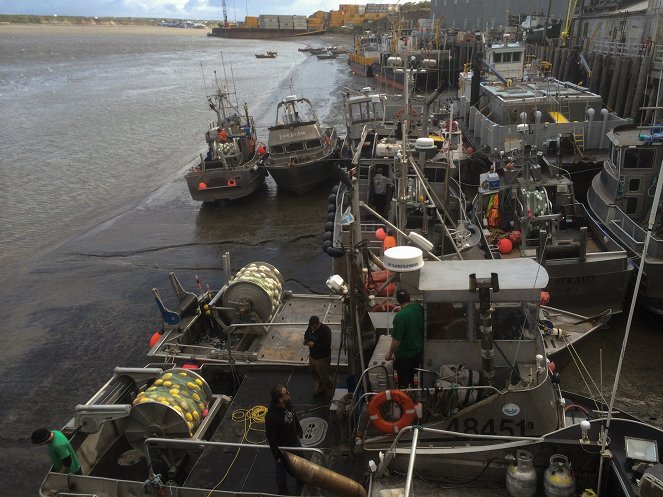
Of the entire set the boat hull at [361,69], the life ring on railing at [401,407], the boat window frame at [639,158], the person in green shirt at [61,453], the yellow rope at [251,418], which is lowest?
the boat hull at [361,69]

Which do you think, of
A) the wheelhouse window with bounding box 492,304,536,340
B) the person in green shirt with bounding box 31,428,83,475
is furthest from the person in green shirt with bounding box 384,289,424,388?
the person in green shirt with bounding box 31,428,83,475

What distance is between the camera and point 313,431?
7.99 m

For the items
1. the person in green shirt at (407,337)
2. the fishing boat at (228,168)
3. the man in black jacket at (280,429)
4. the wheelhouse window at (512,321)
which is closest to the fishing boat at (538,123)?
the fishing boat at (228,168)

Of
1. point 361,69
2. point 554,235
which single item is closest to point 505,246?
point 554,235

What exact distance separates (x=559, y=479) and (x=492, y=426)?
1043mm

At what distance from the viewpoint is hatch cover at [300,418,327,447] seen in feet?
25.5

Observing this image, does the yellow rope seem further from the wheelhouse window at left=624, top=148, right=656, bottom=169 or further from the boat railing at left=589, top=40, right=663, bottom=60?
the boat railing at left=589, top=40, right=663, bottom=60

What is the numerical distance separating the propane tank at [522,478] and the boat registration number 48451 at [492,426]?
2.07 ft

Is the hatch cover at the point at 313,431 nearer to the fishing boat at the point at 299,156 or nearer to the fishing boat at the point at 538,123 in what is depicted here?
the fishing boat at the point at 538,123

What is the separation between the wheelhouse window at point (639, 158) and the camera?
13758mm

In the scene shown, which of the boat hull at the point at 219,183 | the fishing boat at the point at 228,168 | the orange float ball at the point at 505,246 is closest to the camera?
the orange float ball at the point at 505,246

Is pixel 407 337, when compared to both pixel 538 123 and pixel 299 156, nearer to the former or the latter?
pixel 538 123

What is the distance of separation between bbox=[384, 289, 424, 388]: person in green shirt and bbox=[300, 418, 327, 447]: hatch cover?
1.88 m

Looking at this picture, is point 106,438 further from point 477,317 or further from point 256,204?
point 256,204
